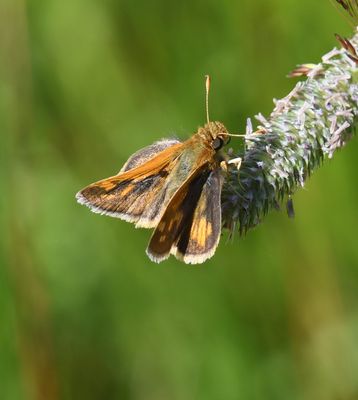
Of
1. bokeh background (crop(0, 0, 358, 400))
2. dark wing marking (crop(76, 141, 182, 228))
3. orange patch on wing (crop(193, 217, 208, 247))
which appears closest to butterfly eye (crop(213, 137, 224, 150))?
dark wing marking (crop(76, 141, 182, 228))

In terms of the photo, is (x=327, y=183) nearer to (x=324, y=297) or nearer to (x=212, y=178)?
(x=324, y=297)

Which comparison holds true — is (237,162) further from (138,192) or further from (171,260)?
(171,260)

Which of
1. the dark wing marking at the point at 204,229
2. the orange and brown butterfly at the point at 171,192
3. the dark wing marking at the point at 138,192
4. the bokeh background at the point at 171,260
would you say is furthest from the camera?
the bokeh background at the point at 171,260

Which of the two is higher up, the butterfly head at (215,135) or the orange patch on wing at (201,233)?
the butterfly head at (215,135)

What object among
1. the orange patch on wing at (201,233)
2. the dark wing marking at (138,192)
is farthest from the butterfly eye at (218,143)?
the orange patch on wing at (201,233)

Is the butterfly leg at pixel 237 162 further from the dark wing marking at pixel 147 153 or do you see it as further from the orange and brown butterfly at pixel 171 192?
the dark wing marking at pixel 147 153

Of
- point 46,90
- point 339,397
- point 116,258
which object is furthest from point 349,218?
point 46,90

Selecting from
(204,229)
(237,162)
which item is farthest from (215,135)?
(204,229)
